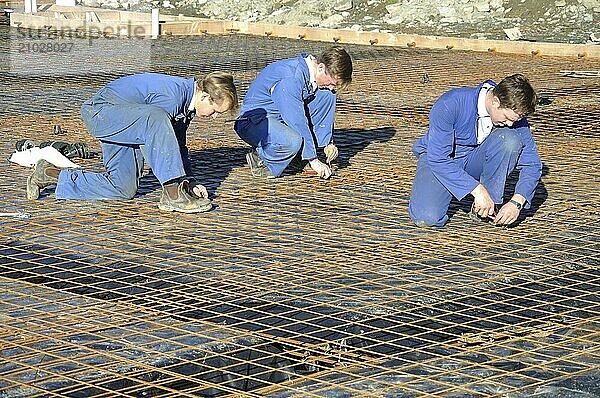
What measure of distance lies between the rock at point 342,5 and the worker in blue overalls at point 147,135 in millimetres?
12781

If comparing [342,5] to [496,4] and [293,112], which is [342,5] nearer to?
[496,4]

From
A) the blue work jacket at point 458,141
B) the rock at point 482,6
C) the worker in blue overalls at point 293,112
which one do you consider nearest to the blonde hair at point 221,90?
the worker in blue overalls at point 293,112

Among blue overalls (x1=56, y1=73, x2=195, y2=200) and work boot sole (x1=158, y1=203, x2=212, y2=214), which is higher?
blue overalls (x1=56, y1=73, x2=195, y2=200)

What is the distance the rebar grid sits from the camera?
9.46 feet

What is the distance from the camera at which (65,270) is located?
3740 millimetres

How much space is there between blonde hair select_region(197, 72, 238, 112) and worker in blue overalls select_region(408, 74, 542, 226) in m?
0.81

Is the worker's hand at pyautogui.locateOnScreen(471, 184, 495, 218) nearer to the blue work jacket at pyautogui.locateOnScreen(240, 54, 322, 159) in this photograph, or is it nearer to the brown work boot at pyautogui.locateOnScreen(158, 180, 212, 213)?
the blue work jacket at pyautogui.locateOnScreen(240, 54, 322, 159)

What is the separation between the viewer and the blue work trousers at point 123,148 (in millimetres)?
4266

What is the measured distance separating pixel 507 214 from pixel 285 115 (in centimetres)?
134

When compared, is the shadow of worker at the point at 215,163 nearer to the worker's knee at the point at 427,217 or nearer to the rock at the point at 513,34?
the worker's knee at the point at 427,217

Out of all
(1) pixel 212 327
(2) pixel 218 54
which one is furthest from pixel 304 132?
(2) pixel 218 54

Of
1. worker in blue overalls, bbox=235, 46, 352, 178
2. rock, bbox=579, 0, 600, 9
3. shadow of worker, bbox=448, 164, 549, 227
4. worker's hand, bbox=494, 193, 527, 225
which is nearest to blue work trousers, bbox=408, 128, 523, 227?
worker's hand, bbox=494, 193, 527, 225

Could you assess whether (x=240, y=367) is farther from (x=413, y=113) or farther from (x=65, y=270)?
(x=413, y=113)

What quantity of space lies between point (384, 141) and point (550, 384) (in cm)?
346
